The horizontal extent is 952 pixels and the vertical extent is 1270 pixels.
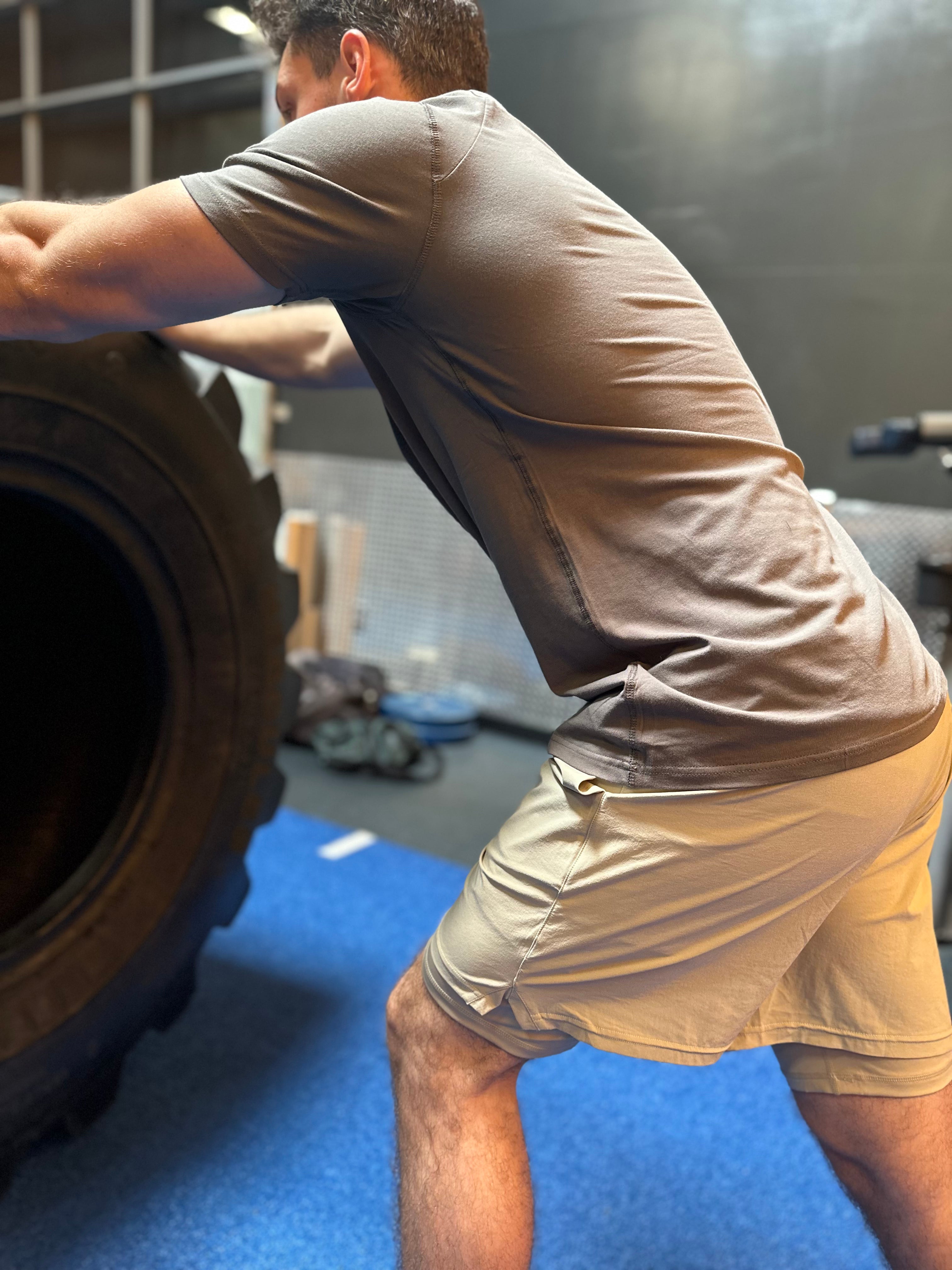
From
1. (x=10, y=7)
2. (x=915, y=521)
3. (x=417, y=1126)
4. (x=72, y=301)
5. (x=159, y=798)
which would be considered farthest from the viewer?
(x=10, y=7)

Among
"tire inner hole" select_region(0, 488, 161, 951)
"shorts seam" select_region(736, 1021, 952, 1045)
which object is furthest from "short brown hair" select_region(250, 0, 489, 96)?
"shorts seam" select_region(736, 1021, 952, 1045)

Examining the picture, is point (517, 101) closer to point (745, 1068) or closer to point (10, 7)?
point (745, 1068)

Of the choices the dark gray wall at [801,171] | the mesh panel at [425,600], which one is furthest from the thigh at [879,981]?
the dark gray wall at [801,171]

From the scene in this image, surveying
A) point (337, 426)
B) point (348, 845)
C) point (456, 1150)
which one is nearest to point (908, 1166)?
point (456, 1150)

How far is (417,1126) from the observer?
0.90 m

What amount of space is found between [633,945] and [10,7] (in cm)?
766

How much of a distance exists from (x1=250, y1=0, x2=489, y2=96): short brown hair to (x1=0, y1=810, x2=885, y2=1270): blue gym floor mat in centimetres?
123

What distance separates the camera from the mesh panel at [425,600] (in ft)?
11.9

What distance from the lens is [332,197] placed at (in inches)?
30.7

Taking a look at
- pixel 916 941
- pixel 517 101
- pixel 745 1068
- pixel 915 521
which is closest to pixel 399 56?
pixel 916 941

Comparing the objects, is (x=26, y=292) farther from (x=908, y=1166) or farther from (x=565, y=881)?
(x=908, y=1166)

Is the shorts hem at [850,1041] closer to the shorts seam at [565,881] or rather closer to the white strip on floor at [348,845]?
the shorts seam at [565,881]

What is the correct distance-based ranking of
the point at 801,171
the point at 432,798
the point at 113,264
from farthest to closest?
the point at 801,171 < the point at 432,798 < the point at 113,264

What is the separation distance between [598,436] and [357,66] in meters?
0.49
